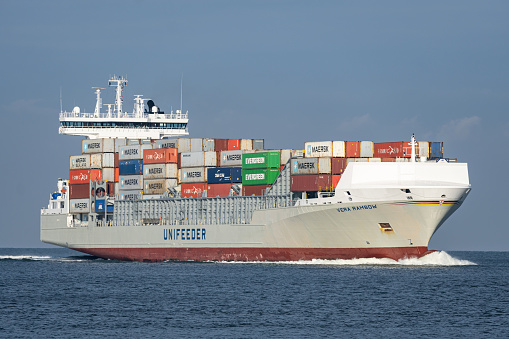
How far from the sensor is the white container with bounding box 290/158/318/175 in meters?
56.4

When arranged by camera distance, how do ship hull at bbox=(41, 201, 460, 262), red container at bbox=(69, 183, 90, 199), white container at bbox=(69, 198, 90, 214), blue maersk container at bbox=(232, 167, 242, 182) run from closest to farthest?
ship hull at bbox=(41, 201, 460, 262), blue maersk container at bbox=(232, 167, 242, 182), red container at bbox=(69, 183, 90, 199), white container at bbox=(69, 198, 90, 214)

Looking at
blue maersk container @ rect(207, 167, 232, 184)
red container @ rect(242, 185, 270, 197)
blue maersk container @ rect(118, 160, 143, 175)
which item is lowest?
red container @ rect(242, 185, 270, 197)

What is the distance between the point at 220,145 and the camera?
68.1 metres

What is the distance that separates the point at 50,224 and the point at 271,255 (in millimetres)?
27956

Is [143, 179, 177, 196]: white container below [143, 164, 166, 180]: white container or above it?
below

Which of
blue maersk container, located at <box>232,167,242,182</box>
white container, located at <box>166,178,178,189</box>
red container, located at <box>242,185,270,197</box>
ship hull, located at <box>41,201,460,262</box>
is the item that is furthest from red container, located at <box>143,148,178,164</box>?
red container, located at <box>242,185,270,197</box>

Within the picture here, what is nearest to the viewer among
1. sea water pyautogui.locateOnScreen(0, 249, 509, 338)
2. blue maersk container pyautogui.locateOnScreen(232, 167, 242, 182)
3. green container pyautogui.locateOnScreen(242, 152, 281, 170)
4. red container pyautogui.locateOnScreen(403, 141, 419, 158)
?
sea water pyautogui.locateOnScreen(0, 249, 509, 338)

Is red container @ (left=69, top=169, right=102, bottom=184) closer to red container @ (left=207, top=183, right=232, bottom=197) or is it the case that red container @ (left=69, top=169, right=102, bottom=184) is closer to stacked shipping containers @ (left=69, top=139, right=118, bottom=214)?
stacked shipping containers @ (left=69, top=139, right=118, bottom=214)

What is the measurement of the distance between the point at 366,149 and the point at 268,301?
19.2m

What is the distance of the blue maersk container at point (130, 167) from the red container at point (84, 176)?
272cm

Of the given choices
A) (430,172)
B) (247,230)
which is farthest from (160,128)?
(430,172)

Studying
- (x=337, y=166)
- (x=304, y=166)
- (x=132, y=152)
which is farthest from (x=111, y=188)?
(x=337, y=166)

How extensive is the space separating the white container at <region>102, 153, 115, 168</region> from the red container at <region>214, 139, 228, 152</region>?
32.2ft

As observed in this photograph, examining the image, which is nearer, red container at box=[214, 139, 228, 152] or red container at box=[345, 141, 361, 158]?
red container at box=[345, 141, 361, 158]
